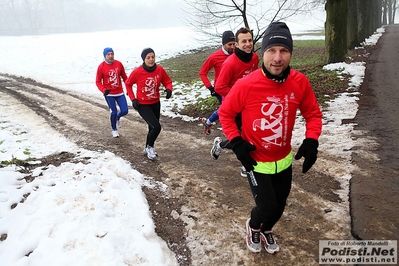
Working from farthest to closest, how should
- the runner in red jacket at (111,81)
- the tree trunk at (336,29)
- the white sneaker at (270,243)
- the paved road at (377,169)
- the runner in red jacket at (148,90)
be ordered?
the tree trunk at (336,29) → the runner in red jacket at (111,81) → the runner in red jacket at (148,90) → the paved road at (377,169) → the white sneaker at (270,243)

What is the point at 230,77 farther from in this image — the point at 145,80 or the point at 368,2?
the point at 368,2

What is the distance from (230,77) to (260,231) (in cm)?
273

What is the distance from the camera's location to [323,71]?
12555 mm

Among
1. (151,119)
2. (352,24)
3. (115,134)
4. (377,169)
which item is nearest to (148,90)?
(151,119)

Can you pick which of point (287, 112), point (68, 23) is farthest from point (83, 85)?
point (68, 23)

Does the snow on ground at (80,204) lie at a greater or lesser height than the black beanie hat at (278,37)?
lesser

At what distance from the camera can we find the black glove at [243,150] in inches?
117

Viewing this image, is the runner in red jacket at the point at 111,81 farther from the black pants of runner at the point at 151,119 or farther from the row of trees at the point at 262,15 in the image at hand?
the row of trees at the point at 262,15

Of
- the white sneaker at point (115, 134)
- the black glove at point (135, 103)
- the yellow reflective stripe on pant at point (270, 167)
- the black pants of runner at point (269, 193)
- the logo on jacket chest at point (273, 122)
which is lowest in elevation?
the white sneaker at point (115, 134)

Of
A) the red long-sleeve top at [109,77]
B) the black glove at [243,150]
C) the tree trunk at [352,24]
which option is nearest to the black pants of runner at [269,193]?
the black glove at [243,150]

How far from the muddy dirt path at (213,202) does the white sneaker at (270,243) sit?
2.9 inches

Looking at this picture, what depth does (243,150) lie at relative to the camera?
2982 millimetres

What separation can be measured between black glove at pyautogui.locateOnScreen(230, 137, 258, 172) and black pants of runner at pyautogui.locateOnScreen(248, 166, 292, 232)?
18 centimetres

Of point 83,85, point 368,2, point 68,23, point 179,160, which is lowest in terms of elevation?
point 179,160
